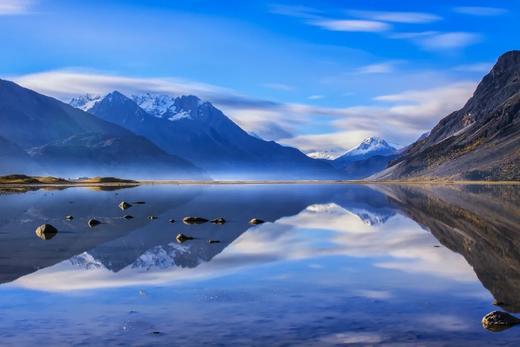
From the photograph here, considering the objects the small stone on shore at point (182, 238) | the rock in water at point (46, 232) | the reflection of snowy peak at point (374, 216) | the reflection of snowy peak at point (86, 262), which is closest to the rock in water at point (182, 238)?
the small stone on shore at point (182, 238)

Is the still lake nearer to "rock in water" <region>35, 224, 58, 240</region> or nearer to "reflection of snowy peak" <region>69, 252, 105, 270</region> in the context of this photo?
"reflection of snowy peak" <region>69, 252, 105, 270</region>

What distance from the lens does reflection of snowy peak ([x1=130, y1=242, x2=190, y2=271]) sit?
3969cm

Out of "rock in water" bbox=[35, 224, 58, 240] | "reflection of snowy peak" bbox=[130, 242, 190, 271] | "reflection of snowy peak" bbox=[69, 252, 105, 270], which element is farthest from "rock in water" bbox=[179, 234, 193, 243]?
"rock in water" bbox=[35, 224, 58, 240]

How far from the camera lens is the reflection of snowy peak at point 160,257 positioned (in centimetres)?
3969

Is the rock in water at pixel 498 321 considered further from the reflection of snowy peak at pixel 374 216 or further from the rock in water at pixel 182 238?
the reflection of snowy peak at pixel 374 216

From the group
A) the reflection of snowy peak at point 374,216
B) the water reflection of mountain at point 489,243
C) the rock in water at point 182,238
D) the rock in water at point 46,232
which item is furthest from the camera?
the reflection of snowy peak at point 374,216

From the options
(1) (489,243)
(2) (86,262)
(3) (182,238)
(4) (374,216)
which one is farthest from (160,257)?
(4) (374,216)

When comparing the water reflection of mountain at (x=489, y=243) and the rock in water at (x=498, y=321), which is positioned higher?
the water reflection of mountain at (x=489, y=243)

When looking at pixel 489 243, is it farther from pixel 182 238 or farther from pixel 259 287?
pixel 259 287

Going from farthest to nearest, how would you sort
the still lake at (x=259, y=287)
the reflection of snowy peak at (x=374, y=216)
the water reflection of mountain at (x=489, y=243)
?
the reflection of snowy peak at (x=374, y=216) → the water reflection of mountain at (x=489, y=243) → the still lake at (x=259, y=287)

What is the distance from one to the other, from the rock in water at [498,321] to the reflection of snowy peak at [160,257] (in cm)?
2052

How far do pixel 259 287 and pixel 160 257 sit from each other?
43.6 ft

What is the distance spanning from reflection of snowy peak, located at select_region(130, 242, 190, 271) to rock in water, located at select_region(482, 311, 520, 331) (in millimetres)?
20525

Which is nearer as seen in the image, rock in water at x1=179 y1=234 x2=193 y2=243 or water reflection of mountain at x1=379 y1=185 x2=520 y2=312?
water reflection of mountain at x1=379 y1=185 x2=520 y2=312
